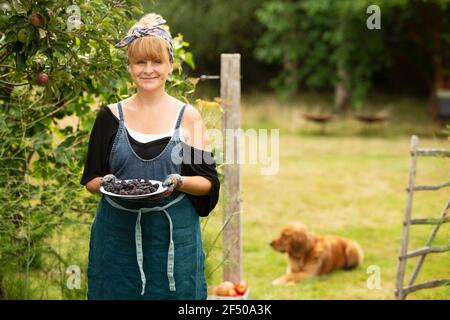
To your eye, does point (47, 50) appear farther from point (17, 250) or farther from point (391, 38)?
point (391, 38)

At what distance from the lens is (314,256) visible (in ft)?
25.8

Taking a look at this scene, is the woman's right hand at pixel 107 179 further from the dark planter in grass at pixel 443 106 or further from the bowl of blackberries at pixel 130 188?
the dark planter in grass at pixel 443 106

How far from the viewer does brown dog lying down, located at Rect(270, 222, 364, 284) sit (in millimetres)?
7664

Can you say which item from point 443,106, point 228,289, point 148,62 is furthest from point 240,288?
point 443,106

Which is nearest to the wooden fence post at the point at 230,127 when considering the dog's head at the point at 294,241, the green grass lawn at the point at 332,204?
the green grass lawn at the point at 332,204

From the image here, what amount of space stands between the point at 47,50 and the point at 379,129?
1782 cm

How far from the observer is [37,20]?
3.68 m

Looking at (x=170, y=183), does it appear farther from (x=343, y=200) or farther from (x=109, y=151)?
(x=343, y=200)

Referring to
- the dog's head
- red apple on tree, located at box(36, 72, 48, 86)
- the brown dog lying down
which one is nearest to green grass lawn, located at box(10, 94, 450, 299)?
the brown dog lying down

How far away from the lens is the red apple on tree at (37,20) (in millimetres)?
3674

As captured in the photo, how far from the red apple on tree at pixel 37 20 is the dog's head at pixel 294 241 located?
4399 mm

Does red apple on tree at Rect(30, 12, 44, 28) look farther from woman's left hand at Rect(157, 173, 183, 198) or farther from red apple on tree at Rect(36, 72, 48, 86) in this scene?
woman's left hand at Rect(157, 173, 183, 198)

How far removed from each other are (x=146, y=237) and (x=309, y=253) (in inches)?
183

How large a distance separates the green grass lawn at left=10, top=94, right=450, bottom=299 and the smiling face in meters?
2.34
